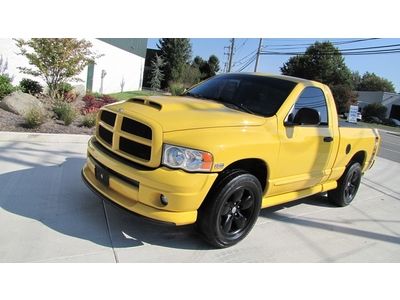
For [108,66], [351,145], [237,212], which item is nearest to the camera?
[237,212]

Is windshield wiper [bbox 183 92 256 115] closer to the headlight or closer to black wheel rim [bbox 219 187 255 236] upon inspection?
black wheel rim [bbox 219 187 255 236]

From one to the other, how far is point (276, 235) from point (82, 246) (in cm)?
222

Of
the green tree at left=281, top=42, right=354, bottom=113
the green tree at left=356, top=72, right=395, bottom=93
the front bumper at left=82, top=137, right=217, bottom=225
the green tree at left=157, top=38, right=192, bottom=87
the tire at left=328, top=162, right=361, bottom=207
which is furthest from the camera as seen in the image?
the green tree at left=356, top=72, right=395, bottom=93

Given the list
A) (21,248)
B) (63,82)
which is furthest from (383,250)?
(63,82)

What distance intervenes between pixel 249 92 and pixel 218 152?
4.76ft

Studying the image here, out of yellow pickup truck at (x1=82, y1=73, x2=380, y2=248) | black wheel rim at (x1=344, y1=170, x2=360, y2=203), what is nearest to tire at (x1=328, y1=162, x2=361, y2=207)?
black wheel rim at (x1=344, y1=170, x2=360, y2=203)

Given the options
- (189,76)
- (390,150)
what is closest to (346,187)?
(390,150)

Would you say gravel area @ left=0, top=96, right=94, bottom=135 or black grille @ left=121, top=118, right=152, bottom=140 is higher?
black grille @ left=121, top=118, right=152, bottom=140

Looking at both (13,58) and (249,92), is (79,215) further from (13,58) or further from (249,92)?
(13,58)

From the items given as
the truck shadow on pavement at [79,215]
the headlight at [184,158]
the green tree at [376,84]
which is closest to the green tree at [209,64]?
the green tree at [376,84]

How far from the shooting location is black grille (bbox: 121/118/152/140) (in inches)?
145

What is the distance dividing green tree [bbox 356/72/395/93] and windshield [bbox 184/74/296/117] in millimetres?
95236

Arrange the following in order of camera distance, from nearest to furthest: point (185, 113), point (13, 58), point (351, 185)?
point (185, 113), point (351, 185), point (13, 58)

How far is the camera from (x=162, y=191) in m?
3.52
